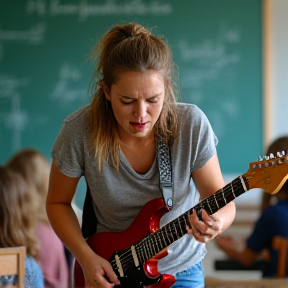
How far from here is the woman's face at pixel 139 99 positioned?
1.91 m

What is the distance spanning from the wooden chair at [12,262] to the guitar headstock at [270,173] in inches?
28.0

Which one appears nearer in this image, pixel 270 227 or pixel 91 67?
pixel 270 227

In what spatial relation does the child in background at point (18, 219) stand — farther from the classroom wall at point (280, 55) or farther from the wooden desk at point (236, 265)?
the classroom wall at point (280, 55)

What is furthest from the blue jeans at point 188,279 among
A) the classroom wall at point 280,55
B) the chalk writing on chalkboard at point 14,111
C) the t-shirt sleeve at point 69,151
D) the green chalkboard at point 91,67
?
the chalk writing on chalkboard at point 14,111

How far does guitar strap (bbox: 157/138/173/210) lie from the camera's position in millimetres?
2061

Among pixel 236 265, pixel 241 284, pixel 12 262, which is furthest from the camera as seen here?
pixel 236 265

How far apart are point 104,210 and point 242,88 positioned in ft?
9.06

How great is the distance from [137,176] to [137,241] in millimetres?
209

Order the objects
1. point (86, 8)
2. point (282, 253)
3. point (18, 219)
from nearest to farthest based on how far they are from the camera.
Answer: point (18, 219) → point (282, 253) → point (86, 8)

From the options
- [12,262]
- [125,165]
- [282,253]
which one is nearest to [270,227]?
[282,253]

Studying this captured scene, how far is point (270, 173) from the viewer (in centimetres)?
184

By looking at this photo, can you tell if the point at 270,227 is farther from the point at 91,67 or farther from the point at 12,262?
the point at 91,67

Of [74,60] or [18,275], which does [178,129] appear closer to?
[18,275]

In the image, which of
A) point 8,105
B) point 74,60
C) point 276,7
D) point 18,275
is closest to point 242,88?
point 276,7
